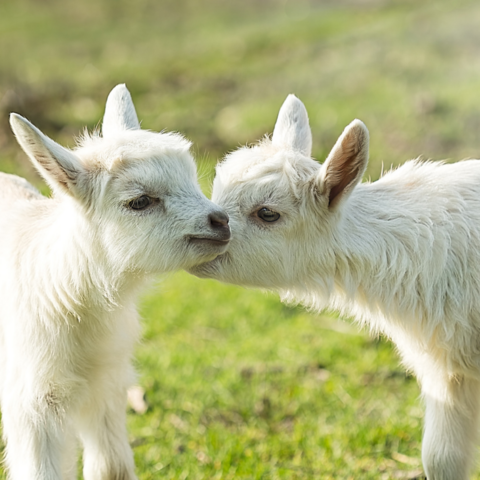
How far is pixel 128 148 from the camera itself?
3.71m

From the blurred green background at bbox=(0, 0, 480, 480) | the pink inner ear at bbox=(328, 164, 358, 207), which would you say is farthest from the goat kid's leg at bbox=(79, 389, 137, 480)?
the pink inner ear at bbox=(328, 164, 358, 207)

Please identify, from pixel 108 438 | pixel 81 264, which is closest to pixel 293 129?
pixel 81 264

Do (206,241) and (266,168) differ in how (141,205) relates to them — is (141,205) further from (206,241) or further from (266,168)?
(266,168)

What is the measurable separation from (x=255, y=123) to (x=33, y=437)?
8125 mm

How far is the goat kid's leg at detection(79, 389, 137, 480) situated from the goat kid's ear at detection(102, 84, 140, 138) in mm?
1447

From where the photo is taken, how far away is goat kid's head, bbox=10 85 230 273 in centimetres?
365

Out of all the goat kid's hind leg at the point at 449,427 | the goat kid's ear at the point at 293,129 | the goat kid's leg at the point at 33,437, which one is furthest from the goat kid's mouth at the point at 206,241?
the goat kid's hind leg at the point at 449,427

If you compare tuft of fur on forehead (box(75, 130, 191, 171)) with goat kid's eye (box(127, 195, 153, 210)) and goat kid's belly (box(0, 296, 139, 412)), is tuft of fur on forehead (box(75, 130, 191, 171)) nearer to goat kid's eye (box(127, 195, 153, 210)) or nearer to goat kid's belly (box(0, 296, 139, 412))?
goat kid's eye (box(127, 195, 153, 210))

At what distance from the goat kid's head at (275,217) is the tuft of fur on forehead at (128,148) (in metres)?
0.41

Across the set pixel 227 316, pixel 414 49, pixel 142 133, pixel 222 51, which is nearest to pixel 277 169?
pixel 142 133

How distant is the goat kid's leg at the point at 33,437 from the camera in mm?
3713

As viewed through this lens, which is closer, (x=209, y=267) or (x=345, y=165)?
(x=345, y=165)

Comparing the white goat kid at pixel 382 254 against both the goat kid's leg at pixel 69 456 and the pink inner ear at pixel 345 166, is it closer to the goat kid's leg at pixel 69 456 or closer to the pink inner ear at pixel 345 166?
the pink inner ear at pixel 345 166

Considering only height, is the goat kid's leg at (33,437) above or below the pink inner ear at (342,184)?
below
